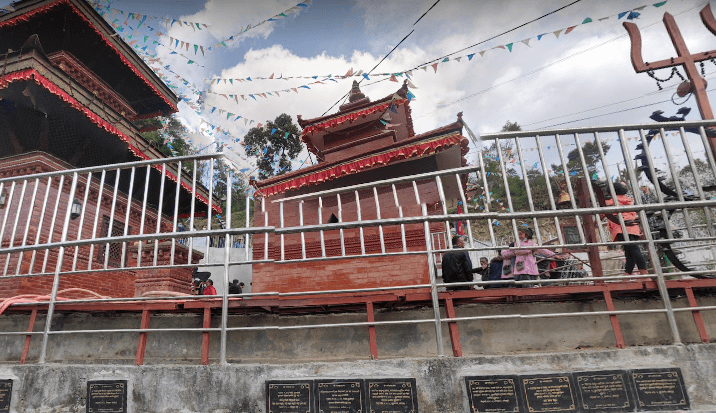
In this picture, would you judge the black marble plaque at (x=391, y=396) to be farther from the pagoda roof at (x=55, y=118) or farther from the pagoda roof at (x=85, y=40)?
the pagoda roof at (x=85, y=40)

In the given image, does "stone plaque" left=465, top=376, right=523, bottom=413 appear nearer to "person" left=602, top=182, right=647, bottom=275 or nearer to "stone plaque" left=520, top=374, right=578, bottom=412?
"stone plaque" left=520, top=374, right=578, bottom=412

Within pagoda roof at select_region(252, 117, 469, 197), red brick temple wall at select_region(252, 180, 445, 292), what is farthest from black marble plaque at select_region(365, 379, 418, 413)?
pagoda roof at select_region(252, 117, 469, 197)

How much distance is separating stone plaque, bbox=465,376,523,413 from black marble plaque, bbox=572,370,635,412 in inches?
21.3

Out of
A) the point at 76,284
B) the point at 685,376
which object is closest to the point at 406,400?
the point at 685,376

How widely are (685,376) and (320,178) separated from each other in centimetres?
694

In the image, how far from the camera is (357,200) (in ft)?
14.2

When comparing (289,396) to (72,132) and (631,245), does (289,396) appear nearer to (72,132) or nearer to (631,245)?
(631,245)

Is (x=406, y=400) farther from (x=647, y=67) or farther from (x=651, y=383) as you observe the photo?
(x=647, y=67)

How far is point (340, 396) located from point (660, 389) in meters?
2.74

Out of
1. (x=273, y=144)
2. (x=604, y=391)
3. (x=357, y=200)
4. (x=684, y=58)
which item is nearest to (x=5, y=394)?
(x=357, y=200)

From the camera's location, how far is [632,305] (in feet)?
13.9

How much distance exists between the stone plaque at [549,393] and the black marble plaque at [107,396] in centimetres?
376

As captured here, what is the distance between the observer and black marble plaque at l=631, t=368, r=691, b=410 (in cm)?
319

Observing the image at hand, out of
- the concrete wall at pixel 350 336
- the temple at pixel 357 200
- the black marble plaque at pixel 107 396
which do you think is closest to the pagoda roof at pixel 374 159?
the temple at pixel 357 200
